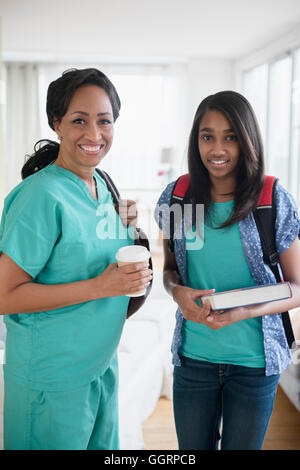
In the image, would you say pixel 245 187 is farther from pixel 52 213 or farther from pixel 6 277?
pixel 6 277

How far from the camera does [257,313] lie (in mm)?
995

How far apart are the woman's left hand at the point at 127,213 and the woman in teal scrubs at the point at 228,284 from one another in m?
0.13

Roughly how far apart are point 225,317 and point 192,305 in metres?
0.08

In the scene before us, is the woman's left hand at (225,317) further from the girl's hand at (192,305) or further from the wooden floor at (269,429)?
the wooden floor at (269,429)

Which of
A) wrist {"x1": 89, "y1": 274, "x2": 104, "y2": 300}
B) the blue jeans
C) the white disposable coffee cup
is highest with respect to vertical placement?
the white disposable coffee cup

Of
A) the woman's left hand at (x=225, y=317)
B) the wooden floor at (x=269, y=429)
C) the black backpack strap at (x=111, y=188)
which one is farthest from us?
the wooden floor at (x=269, y=429)

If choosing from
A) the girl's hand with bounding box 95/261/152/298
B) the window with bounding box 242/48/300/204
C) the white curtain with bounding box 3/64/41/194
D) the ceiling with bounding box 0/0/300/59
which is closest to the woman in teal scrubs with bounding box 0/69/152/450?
the girl's hand with bounding box 95/261/152/298

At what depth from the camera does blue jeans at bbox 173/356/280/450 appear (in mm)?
1028

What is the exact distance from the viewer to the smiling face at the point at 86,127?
0.93 metres

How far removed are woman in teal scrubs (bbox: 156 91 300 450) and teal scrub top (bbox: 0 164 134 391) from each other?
22 cm

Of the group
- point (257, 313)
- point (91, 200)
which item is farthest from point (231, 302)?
point (91, 200)

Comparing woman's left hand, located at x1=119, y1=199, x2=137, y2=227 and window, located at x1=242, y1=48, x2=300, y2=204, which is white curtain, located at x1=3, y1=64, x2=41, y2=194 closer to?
window, located at x1=242, y1=48, x2=300, y2=204

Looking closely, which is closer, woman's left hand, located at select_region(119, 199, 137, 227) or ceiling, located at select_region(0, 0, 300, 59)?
woman's left hand, located at select_region(119, 199, 137, 227)

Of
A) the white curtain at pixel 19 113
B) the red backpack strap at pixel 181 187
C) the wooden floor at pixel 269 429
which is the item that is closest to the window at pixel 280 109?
the wooden floor at pixel 269 429
